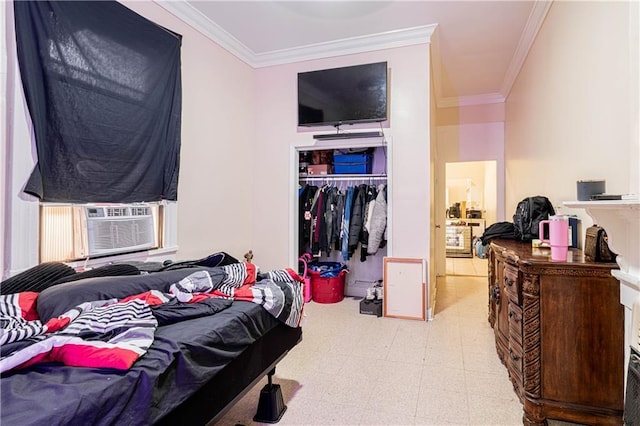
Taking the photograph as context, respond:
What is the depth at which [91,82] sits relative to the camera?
7.33 feet

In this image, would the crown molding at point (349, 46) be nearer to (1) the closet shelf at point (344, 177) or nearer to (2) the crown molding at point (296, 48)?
(2) the crown molding at point (296, 48)

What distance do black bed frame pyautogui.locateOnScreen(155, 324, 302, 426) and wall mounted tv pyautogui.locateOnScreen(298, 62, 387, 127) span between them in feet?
8.60

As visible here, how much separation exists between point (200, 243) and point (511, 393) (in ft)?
9.12

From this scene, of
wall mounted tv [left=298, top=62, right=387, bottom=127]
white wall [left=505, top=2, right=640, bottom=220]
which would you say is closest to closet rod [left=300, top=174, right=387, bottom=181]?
wall mounted tv [left=298, top=62, right=387, bottom=127]

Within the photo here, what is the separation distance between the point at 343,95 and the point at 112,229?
2.67m

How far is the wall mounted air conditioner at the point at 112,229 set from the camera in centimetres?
223

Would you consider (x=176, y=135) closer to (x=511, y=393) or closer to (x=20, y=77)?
(x=20, y=77)

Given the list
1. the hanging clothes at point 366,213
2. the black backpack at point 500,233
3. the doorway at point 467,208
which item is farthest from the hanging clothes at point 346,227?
the doorway at point 467,208

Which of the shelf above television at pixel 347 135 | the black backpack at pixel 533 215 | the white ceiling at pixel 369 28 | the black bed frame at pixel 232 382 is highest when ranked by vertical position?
the white ceiling at pixel 369 28

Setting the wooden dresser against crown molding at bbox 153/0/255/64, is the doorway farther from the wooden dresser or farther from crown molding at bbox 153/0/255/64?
the wooden dresser

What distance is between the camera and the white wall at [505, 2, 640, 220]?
1735 mm

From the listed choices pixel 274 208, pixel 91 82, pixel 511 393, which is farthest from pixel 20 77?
pixel 511 393

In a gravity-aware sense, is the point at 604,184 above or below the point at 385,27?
below

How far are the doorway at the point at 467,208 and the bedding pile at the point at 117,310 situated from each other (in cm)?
611
